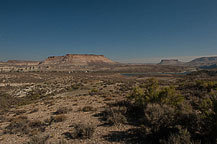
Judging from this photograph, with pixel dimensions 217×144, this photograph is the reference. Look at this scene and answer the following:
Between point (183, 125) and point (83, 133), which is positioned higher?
point (183, 125)

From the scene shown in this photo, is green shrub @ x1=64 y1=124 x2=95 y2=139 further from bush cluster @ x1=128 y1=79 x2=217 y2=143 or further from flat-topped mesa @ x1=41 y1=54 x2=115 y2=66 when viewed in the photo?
flat-topped mesa @ x1=41 y1=54 x2=115 y2=66

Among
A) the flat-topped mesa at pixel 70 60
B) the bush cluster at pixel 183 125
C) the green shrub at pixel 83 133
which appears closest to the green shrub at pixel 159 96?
the bush cluster at pixel 183 125

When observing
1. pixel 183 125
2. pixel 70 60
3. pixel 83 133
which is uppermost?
pixel 70 60

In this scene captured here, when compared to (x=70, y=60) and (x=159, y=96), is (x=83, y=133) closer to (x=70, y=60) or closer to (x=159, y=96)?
(x=159, y=96)

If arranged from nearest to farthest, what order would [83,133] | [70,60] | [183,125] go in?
1. [183,125]
2. [83,133]
3. [70,60]

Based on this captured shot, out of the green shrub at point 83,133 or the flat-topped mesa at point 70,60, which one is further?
the flat-topped mesa at point 70,60

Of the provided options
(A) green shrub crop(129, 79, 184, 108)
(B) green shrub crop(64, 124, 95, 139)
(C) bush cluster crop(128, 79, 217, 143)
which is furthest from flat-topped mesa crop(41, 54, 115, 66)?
(C) bush cluster crop(128, 79, 217, 143)

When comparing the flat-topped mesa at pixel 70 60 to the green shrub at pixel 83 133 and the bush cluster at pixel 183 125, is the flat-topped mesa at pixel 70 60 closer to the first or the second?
the green shrub at pixel 83 133

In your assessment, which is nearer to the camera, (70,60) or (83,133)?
(83,133)

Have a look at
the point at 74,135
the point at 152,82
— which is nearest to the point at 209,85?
the point at 152,82

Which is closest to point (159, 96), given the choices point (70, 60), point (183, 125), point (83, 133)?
point (183, 125)

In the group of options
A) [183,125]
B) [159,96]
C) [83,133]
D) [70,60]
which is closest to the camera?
[183,125]

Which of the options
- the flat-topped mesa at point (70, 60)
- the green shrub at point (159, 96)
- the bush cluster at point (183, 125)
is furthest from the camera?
the flat-topped mesa at point (70, 60)

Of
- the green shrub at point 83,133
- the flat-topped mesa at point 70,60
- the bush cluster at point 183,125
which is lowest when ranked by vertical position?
the green shrub at point 83,133
